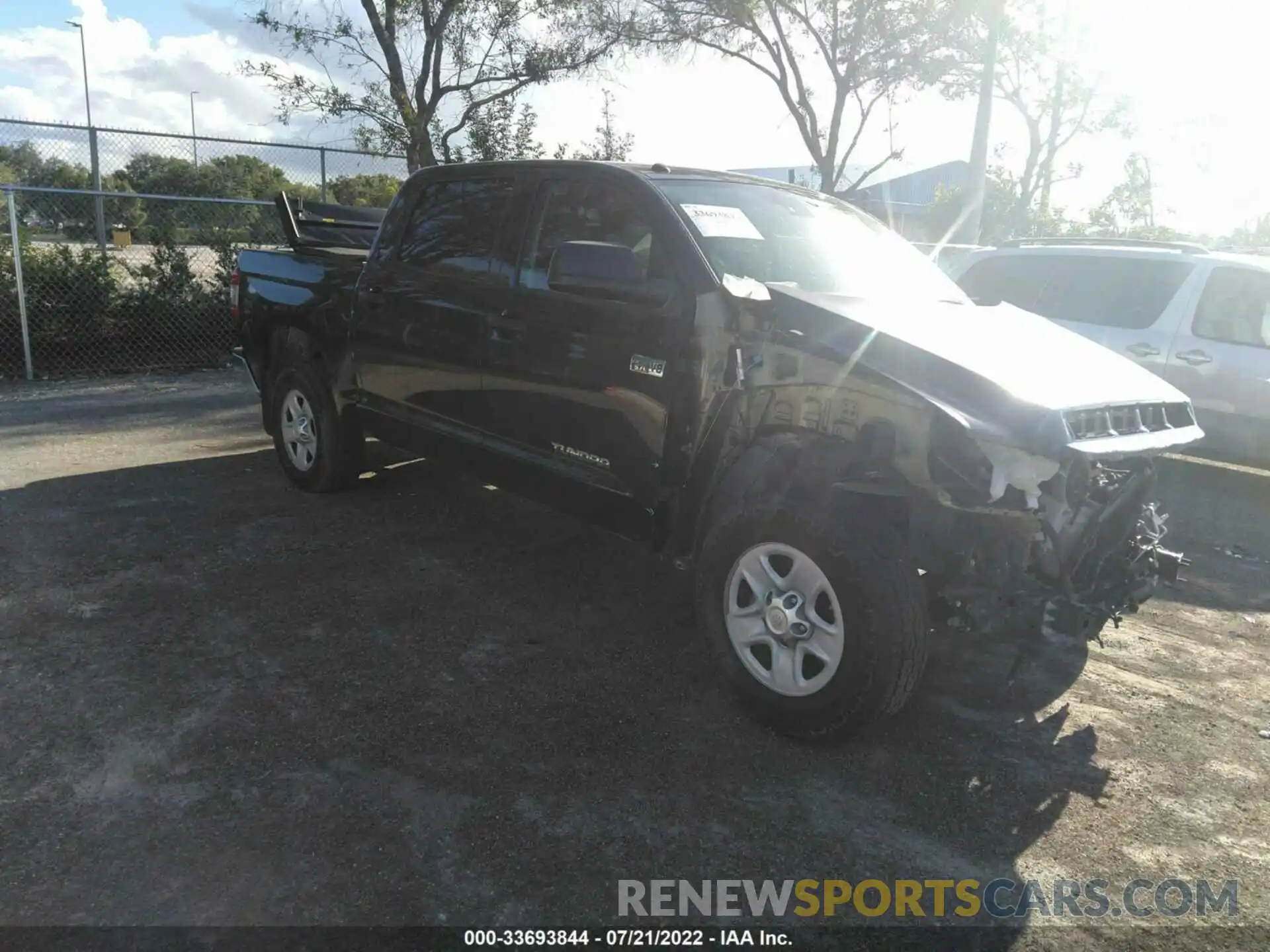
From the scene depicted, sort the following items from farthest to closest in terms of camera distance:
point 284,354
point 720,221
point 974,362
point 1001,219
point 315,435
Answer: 1. point 1001,219
2. point 284,354
3. point 315,435
4. point 720,221
5. point 974,362

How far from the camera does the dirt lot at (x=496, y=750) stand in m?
2.73

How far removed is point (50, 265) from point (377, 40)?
16.5 feet

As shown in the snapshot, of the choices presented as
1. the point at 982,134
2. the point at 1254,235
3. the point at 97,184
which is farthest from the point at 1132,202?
the point at 97,184

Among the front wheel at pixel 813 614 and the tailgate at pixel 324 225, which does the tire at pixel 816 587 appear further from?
the tailgate at pixel 324 225

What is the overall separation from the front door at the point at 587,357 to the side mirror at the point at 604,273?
6cm

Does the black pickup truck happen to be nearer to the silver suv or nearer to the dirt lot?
the dirt lot

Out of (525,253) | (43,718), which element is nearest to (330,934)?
(43,718)

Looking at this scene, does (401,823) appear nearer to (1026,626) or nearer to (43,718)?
(43,718)

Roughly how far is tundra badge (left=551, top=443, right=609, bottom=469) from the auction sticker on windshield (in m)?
1.03

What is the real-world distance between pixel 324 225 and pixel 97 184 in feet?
21.3

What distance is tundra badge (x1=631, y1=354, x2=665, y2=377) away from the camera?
12.8 ft

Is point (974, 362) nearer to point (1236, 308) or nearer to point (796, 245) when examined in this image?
point (796, 245)

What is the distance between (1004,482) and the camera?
10.3ft

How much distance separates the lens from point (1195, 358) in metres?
7.29
